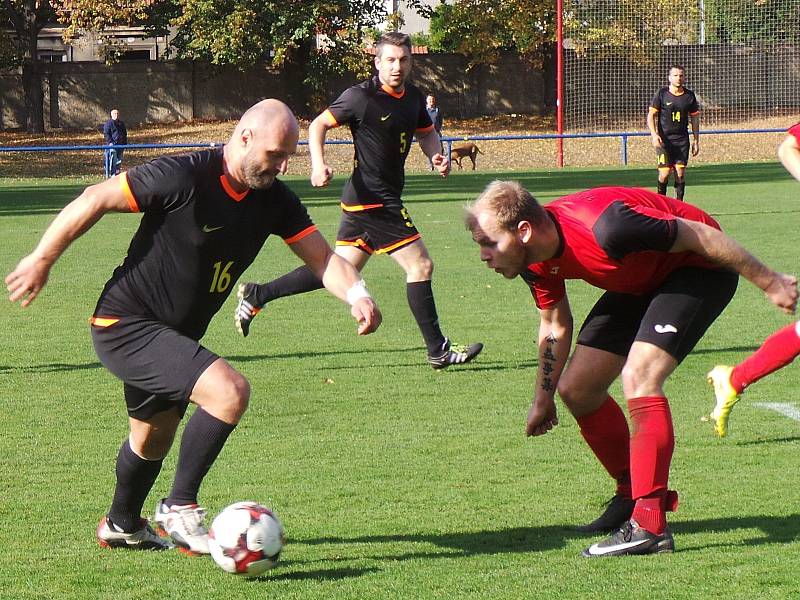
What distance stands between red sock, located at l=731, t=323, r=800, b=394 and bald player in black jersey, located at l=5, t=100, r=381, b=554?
1.83 metres

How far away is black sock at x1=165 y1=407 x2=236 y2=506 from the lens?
450 centimetres

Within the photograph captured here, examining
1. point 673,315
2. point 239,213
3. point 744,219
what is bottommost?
point 744,219

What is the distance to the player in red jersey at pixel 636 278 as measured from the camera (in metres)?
4.50

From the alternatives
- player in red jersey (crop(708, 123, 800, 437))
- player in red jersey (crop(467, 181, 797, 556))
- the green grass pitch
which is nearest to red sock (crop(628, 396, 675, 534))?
player in red jersey (crop(467, 181, 797, 556))

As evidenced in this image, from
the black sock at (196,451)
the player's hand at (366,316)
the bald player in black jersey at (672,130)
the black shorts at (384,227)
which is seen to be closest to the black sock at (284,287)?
the black shorts at (384,227)

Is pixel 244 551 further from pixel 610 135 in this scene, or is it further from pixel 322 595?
pixel 610 135

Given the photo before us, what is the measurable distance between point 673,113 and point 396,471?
1490 centimetres

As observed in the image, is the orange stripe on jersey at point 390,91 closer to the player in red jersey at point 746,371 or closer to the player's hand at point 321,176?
the player's hand at point 321,176

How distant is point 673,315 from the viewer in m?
4.69

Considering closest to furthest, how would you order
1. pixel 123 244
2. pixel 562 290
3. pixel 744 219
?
1. pixel 562 290
2. pixel 123 244
3. pixel 744 219

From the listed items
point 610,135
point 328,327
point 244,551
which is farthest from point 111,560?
point 610,135

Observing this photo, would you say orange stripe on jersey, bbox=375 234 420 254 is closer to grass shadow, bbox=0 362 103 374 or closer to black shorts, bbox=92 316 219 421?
grass shadow, bbox=0 362 103 374

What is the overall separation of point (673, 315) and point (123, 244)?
12.8 metres

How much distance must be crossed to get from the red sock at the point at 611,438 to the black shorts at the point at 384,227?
13.0ft
